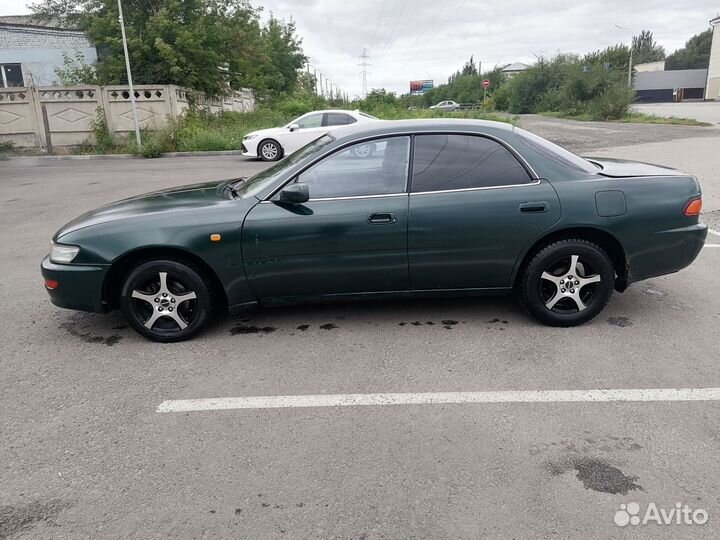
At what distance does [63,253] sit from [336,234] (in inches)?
81.7

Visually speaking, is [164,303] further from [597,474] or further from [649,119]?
[649,119]

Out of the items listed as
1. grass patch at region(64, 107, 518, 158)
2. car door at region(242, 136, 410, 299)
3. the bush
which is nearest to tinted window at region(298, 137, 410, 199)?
car door at region(242, 136, 410, 299)

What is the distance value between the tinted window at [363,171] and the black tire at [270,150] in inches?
503

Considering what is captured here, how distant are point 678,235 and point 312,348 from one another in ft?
9.56

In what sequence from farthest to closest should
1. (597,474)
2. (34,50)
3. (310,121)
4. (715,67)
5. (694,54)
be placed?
1. (694,54)
2. (715,67)
3. (34,50)
4. (310,121)
5. (597,474)

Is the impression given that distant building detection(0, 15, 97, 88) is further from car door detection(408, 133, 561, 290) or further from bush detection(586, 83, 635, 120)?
bush detection(586, 83, 635, 120)

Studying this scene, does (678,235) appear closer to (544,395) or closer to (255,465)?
(544,395)

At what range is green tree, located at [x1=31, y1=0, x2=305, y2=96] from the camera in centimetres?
2092

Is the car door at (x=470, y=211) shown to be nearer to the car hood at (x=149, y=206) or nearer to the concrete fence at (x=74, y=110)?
the car hood at (x=149, y=206)

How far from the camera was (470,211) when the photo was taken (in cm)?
423

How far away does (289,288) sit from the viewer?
14.2ft

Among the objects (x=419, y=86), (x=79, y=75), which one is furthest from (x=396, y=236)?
(x=419, y=86)

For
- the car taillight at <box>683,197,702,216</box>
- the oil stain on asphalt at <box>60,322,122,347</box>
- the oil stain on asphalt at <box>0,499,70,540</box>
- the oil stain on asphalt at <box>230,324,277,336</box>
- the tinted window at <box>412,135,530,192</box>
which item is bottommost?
the oil stain on asphalt at <box>0,499,70,540</box>

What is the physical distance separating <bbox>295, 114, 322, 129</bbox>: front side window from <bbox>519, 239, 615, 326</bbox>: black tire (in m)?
13.4
